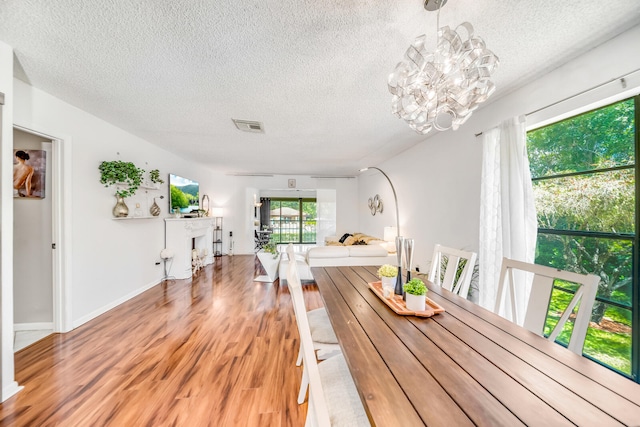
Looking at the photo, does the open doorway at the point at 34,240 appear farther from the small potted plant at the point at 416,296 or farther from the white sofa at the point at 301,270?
the small potted plant at the point at 416,296

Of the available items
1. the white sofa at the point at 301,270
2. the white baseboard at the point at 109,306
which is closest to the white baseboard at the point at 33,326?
the white baseboard at the point at 109,306

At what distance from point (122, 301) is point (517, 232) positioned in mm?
4762

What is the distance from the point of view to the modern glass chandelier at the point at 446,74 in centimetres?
118

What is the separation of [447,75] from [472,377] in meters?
1.38

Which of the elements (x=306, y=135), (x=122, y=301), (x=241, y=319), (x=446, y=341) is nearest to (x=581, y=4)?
(x=446, y=341)

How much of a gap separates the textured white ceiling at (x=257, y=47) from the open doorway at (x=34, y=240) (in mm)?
717

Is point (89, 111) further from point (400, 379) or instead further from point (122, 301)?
point (400, 379)

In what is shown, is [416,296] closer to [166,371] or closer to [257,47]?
[257,47]

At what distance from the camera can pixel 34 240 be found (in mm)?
2592

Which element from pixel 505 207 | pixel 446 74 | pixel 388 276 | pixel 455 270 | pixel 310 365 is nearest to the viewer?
pixel 310 365

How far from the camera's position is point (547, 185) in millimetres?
2115

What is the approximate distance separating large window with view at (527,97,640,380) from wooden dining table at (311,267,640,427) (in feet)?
3.91

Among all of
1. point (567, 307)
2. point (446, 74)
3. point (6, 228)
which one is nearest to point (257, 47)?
point (446, 74)

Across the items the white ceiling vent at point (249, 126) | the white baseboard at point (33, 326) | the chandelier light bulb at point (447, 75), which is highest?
the white ceiling vent at point (249, 126)
